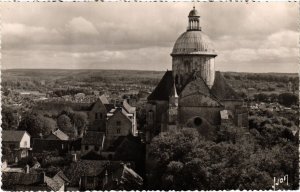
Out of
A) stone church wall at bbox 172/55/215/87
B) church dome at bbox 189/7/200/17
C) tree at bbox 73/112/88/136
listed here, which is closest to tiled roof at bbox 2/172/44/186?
stone church wall at bbox 172/55/215/87

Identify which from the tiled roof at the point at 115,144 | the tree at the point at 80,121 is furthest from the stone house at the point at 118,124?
the tree at the point at 80,121


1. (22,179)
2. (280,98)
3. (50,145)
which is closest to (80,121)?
(50,145)

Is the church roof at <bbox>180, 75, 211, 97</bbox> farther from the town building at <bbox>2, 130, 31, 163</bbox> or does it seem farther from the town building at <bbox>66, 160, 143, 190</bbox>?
the town building at <bbox>2, 130, 31, 163</bbox>

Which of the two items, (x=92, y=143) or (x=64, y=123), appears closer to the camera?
(x=92, y=143)

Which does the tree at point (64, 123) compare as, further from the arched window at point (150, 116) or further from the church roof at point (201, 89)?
the church roof at point (201, 89)

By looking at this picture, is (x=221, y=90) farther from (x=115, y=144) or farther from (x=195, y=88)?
(x=115, y=144)

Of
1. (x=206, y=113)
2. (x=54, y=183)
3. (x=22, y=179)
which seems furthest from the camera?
(x=206, y=113)

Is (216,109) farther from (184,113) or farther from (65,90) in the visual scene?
(65,90)

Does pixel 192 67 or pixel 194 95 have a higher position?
pixel 192 67

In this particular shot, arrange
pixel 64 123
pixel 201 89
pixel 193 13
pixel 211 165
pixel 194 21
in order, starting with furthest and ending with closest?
pixel 64 123, pixel 194 21, pixel 201 89, pixel 193 13, pixel 211 165
